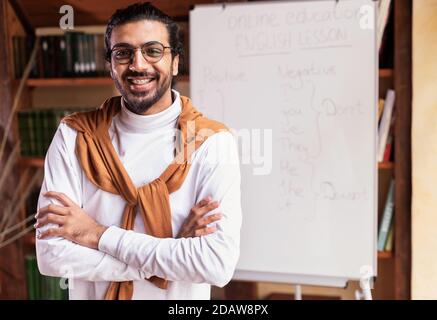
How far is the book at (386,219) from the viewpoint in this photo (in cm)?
128

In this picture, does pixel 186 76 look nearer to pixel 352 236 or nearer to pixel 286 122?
pixel 286 122

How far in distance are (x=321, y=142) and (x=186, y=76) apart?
2.04 ft

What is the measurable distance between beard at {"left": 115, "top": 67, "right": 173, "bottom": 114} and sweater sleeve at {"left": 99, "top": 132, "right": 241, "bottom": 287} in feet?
0.30

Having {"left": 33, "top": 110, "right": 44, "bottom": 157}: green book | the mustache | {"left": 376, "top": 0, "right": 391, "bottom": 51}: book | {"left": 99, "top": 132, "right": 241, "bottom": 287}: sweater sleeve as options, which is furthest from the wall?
{"left": 33, "top": 110, "right": 44, "bottom": 157}: green book

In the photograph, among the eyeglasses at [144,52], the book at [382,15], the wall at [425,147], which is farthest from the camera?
the book at [382,15]

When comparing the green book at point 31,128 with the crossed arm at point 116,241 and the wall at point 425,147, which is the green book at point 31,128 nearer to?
the crossed arm at point 116,241

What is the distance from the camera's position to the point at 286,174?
3.94ft

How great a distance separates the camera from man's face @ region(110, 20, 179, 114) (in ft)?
1.77

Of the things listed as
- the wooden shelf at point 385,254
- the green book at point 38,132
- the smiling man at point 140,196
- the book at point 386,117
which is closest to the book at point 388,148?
the book at point 386,117

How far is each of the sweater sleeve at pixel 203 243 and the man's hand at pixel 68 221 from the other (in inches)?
0.8

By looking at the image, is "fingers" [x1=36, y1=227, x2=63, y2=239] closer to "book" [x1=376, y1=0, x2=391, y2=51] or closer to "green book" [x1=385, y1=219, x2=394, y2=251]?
"book" [x1=376, y1=0, x2=391, y2=51]

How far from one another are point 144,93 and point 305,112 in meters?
0.65
